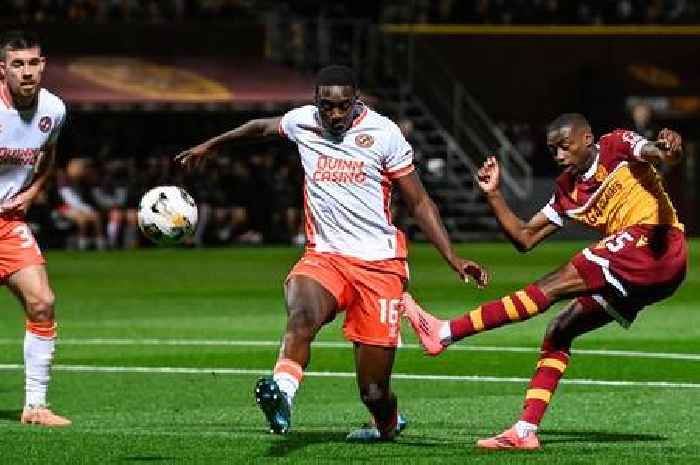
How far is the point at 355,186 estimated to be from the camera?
1384 cm

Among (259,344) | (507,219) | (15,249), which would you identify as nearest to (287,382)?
(507,219)

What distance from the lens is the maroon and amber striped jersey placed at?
46.2ft

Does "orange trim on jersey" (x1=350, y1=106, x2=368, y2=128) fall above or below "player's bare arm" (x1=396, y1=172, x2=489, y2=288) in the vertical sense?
above

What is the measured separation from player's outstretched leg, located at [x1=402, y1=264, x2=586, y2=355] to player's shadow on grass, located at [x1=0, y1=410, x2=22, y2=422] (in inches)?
135

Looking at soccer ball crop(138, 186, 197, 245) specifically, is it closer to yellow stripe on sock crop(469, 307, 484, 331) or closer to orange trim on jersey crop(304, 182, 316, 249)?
orange trim on jersey crop(304, 182, 316, 249)

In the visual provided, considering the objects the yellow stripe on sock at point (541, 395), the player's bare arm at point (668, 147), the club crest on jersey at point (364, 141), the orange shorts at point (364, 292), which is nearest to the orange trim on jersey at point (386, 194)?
the club crest on jersey at point (364, 141)

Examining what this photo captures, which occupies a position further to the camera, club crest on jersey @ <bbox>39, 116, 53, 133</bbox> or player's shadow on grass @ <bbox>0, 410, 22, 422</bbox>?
player's shadow on grass @ <bbox>0, 410, 22, 422</bbox>

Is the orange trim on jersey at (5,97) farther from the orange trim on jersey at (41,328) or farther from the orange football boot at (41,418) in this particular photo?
the orange football boot at (41,418)

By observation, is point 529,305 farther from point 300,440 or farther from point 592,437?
point 300,440

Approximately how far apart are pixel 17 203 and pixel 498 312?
12.8ft

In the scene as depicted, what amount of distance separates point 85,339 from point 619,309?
10676 mm

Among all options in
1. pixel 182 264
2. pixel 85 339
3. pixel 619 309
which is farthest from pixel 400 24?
pixel 619 309

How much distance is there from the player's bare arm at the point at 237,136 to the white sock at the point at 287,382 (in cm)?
202

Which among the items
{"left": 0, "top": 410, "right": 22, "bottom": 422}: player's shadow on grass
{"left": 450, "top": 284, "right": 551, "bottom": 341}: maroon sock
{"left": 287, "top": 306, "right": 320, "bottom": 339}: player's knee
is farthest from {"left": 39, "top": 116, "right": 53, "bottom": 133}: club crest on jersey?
{"left": 450, "top": 284, "right": 551, "bottom": 341}: maroon sock
